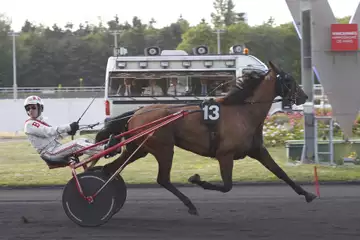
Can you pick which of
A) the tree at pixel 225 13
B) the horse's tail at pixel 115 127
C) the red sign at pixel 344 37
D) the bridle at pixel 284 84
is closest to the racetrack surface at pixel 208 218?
the horse's tail at pixel 115 127

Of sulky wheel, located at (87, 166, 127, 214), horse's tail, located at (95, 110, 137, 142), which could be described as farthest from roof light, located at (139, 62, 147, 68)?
sulky wheel, located at (87, 166, 127, 214)

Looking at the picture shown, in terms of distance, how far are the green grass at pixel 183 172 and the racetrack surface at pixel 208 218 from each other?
51.9 inches

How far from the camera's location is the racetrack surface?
6430mm

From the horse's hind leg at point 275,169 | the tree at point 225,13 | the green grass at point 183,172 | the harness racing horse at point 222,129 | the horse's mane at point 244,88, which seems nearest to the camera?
the harness racing horse at point 222,129

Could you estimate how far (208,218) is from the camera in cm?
738

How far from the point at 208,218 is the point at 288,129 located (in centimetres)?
1071

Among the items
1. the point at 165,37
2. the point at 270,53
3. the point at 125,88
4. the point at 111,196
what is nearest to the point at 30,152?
the point at 125,88

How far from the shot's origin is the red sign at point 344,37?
1304 cm

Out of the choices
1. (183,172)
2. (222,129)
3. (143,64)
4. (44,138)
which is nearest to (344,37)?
(183,172)

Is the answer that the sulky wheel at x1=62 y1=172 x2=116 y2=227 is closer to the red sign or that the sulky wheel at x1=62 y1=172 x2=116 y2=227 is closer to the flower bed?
the red sign

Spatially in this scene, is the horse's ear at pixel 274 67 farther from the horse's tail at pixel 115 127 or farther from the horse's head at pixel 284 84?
the horse's tail at pixel 115 127

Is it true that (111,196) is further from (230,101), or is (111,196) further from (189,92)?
(189,92)

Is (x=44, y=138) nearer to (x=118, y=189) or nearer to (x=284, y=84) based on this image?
(x=118, y=189)

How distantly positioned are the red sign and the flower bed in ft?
4.75
